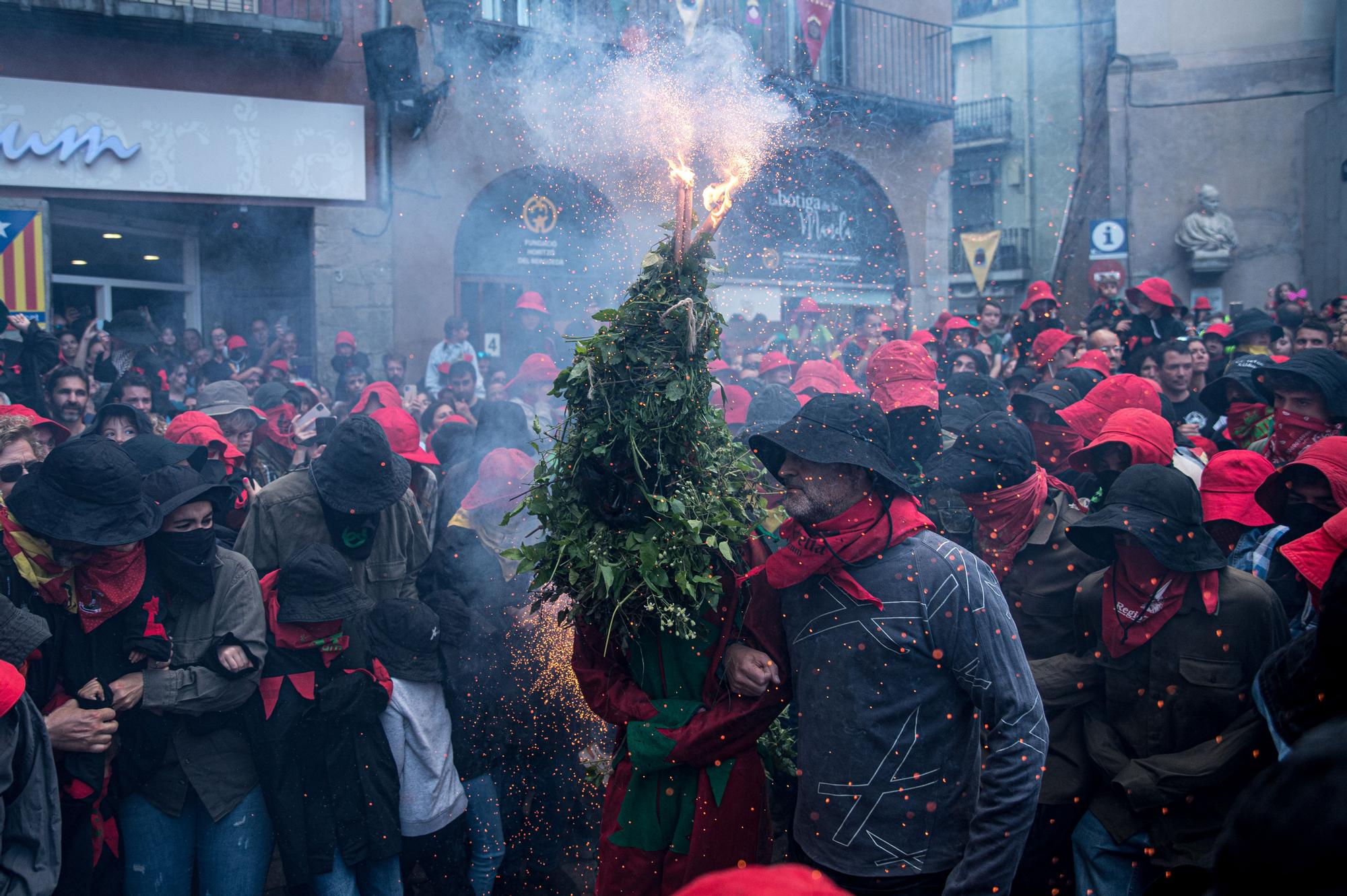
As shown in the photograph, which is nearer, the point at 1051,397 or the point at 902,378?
the point at 902,378

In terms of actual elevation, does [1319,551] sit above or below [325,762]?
above

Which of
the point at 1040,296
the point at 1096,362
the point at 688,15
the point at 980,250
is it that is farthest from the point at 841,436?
the point at 980,250

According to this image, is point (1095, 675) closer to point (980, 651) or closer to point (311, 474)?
point (980, 651)

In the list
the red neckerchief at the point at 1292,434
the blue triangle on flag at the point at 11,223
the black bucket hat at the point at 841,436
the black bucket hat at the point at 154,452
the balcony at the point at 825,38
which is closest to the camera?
the black bucket hat at the point at 841,436

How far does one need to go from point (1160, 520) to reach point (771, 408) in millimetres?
2310

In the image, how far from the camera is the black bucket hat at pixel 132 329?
31.0ft

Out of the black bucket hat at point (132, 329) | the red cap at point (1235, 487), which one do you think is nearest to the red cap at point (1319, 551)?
the red cap at point (1235, 487)

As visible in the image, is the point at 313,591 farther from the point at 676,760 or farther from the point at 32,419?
the point at 32,419

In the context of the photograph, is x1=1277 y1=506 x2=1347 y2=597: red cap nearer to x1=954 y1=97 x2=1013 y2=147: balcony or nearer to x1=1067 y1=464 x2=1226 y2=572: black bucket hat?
x1=1067 y1=464 x2=1226 y2=572: black bucket hat

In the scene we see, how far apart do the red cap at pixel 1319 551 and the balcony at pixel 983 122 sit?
3006cm

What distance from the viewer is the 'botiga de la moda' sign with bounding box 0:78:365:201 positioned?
10508mm

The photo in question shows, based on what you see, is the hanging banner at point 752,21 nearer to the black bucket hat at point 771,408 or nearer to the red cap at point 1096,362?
the red cap at point 1096,362

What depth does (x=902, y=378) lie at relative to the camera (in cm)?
532

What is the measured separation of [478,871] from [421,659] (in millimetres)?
1075
